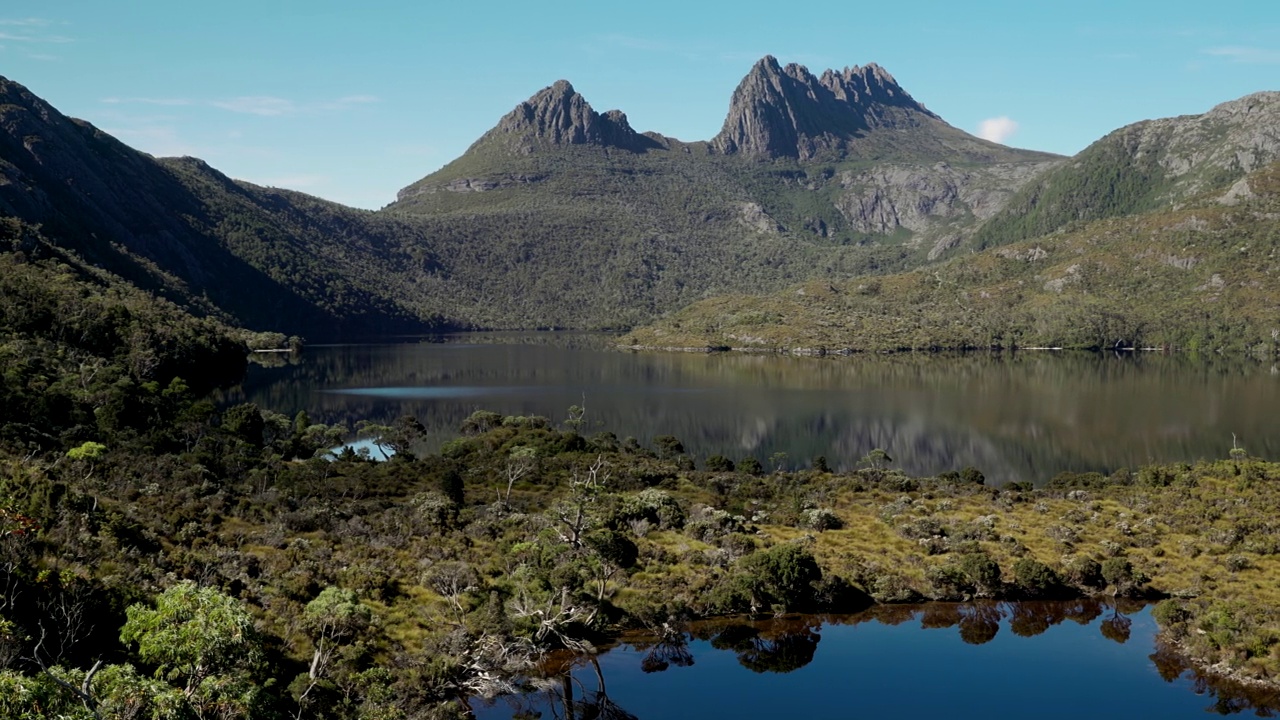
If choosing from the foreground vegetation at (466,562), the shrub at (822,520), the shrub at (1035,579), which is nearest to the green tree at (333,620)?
the foreground vegetation at (466,562)

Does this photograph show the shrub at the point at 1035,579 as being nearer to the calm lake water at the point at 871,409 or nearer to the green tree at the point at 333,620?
the green tree at the point at 333,620

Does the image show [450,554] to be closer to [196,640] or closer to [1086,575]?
[196,640]

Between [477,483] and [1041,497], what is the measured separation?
148 ft

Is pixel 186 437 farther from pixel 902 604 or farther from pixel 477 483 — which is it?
pixel 902 604

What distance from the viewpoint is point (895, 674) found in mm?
39812

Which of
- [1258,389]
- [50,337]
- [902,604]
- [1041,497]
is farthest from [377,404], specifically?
[1258,389]

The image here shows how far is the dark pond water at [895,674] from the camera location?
36344mm

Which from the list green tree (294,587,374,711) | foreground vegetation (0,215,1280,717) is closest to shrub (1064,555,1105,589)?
foreground vegetation (0,215,1280,717)

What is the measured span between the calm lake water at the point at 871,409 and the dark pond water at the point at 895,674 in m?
51.8

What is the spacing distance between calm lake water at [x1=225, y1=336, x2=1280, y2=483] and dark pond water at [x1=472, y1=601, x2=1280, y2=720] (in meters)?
51.8

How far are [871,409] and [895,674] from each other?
10357 cm

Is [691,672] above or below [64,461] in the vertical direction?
below

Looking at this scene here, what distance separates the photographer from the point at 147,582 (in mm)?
35281

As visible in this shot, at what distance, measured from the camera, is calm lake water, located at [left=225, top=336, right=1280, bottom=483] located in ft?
357
